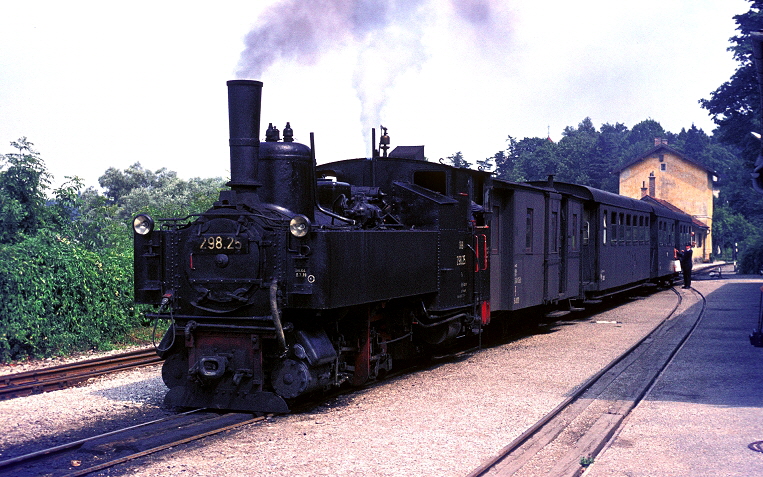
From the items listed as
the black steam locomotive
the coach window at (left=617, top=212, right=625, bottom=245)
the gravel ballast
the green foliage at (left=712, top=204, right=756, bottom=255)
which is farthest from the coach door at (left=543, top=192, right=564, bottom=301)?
the green foliage at (left=712, top=204, right=756, bottom=255)

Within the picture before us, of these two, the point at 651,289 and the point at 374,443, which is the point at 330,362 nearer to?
the point at 374,443

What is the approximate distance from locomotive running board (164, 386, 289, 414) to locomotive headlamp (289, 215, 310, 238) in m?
1.55

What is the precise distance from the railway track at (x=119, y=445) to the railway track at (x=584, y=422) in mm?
2510

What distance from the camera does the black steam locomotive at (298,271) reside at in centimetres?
739

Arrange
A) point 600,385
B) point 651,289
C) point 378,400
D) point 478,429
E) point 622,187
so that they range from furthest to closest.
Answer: point 622,187 → point 651,289 → point 600,385 → point 378,400 → point 478,429

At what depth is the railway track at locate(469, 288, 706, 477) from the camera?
5824 millimetres

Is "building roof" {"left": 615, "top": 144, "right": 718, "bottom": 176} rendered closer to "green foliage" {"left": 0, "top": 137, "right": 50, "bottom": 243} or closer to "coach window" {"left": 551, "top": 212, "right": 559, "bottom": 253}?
"coach window" {"left": 551, "top": 212, "right": 559, "bottom": 253}

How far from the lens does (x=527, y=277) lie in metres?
13.2

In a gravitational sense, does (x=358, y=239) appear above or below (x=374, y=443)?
above

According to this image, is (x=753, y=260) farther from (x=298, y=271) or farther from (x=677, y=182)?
(x=298, y=271)

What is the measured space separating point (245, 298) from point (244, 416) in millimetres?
1123

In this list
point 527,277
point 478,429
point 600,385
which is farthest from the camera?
point 527,277

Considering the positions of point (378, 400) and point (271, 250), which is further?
point (378, 400)

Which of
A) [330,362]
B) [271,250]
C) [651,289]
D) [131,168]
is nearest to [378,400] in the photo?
[330,362]
